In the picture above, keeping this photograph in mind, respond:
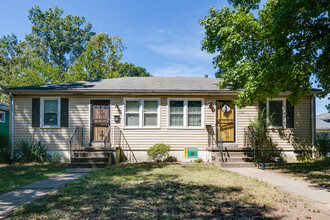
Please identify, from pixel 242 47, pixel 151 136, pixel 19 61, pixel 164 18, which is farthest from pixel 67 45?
pixel 242 47

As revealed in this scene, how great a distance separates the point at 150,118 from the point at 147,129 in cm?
53

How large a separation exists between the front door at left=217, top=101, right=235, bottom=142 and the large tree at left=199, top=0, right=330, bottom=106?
151cm

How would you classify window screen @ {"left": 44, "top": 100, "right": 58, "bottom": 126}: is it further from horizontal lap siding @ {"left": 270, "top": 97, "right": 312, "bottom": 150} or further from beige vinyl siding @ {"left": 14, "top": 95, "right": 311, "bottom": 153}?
horizontal lap siding @ {"left": 270, "top": 97, "right": 312, "bottom": 150}

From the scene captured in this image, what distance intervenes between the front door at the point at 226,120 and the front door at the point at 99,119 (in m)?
5.21

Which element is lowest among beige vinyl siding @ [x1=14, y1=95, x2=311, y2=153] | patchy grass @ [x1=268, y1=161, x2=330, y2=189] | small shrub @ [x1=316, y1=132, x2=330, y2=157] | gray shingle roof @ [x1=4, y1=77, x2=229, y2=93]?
patchy grass @ [x1=268, y1=161, x2=330, y2=189]

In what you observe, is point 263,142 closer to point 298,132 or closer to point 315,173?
point 298,132

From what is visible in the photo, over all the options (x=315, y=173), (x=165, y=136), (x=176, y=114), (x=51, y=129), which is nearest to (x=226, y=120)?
(x=176, y=114)

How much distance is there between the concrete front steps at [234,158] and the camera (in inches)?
341

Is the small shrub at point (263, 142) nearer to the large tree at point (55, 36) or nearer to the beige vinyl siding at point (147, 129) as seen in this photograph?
the beige vinyl siding at point (147, 129)

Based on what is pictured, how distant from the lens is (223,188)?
524 centimetres

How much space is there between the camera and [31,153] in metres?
9.66

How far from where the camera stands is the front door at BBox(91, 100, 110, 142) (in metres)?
10.2

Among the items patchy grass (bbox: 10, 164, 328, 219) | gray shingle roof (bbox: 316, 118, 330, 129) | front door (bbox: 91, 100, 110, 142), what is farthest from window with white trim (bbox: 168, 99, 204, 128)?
gray shingle roof (bbox: 316, 118, 330, 129)

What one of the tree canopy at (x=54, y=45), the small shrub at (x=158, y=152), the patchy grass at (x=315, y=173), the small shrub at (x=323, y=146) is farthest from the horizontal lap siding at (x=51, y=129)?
the tree canopy at (x=54, y=45)
